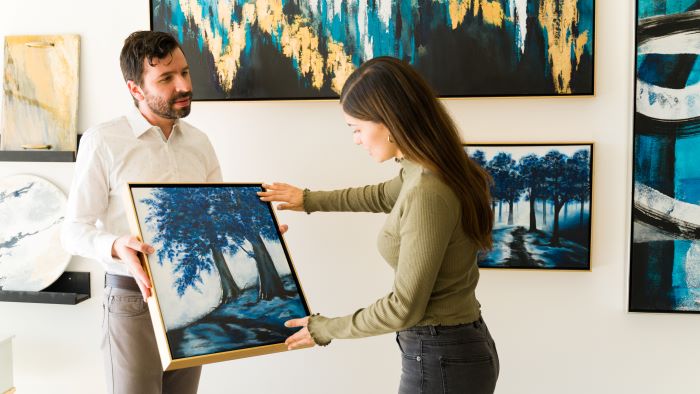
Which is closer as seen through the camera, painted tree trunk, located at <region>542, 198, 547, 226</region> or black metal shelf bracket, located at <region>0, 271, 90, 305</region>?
painted tree trunk, located at <region>542, 198, 547, 226</region>

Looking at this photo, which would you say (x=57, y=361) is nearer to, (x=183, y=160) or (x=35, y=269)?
(x=35, y=269)

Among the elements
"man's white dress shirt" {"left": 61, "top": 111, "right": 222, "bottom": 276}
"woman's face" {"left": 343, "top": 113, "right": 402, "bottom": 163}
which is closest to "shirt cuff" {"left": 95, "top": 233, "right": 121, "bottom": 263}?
"man's white dress shirt" {"left": 61, "top": 111, "right": 222, "bottom": 276}

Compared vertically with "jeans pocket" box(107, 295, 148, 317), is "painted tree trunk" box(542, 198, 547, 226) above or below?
above

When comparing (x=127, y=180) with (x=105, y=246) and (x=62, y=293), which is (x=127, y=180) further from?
(x=62, y=293)

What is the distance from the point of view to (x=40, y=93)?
2.46 m

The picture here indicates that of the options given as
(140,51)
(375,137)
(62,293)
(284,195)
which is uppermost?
(140,51)

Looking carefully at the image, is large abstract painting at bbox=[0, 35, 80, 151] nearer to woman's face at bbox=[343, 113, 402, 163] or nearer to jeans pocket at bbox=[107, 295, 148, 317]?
jeans pocket at bbox=[107, 295, 148, 317]

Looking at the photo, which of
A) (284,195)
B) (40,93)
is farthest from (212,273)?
(40,93)

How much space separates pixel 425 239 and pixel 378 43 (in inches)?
44.7

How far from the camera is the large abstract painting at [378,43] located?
218cm

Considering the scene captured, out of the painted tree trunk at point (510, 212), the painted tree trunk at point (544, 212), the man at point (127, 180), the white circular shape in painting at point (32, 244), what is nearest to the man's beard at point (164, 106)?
the man at point (127, 180)

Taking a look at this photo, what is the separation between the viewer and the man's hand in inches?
60.1

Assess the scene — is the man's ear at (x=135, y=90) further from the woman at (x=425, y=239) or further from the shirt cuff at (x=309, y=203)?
the woman at (x=425, y=239)

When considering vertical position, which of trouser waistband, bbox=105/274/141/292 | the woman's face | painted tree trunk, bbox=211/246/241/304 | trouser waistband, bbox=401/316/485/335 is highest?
the woman's face
